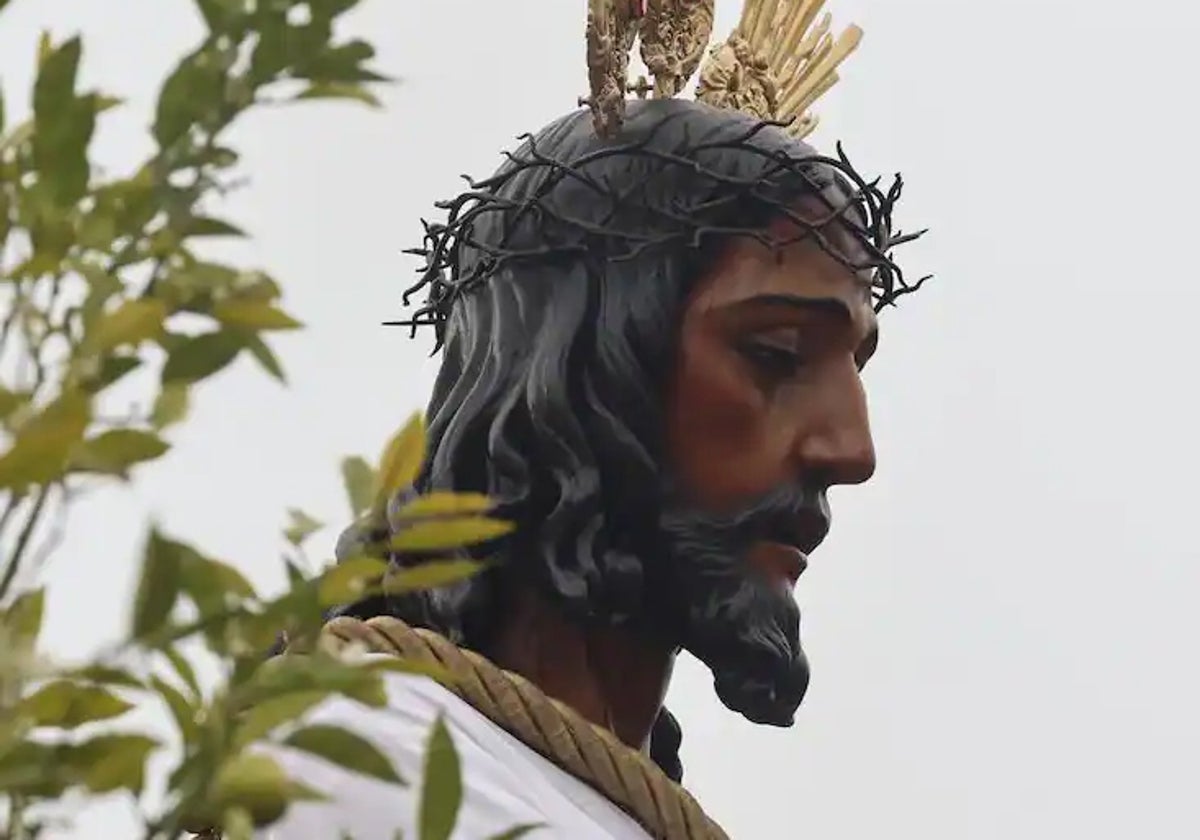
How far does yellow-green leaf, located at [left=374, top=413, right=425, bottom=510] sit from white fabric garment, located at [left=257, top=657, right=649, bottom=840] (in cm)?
86

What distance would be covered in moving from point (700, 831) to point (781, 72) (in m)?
0.96

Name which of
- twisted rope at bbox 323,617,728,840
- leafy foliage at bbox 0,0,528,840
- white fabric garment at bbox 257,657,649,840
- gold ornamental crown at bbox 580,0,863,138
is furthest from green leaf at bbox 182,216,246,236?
gold ornamental crown at bbox 580,0,863,138

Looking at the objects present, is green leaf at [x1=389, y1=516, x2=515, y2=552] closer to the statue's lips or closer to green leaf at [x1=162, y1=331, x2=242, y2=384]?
green leaf at [x1=162, y1=331, x2=242, y2=384]

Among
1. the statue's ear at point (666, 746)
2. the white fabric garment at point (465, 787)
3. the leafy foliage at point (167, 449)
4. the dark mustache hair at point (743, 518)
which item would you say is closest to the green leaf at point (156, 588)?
the leafy foliage at point (167, 449)

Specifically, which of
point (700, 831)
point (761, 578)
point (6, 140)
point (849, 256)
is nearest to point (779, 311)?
point (849, 256)

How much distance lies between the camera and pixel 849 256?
83.9 inches

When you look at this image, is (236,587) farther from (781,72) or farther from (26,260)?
(781,72)

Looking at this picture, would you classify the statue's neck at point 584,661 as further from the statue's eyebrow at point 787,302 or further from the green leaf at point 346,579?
the green leaf at point 346,579

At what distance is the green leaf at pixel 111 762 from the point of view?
0.69 metres

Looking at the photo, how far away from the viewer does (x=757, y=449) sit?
79.4 inches

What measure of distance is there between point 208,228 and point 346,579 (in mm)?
137

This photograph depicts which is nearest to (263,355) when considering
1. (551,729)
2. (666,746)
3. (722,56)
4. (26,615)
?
(26,615)

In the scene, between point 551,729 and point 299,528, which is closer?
point 299,528

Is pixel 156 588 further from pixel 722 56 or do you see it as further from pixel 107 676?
pixel 722 56
